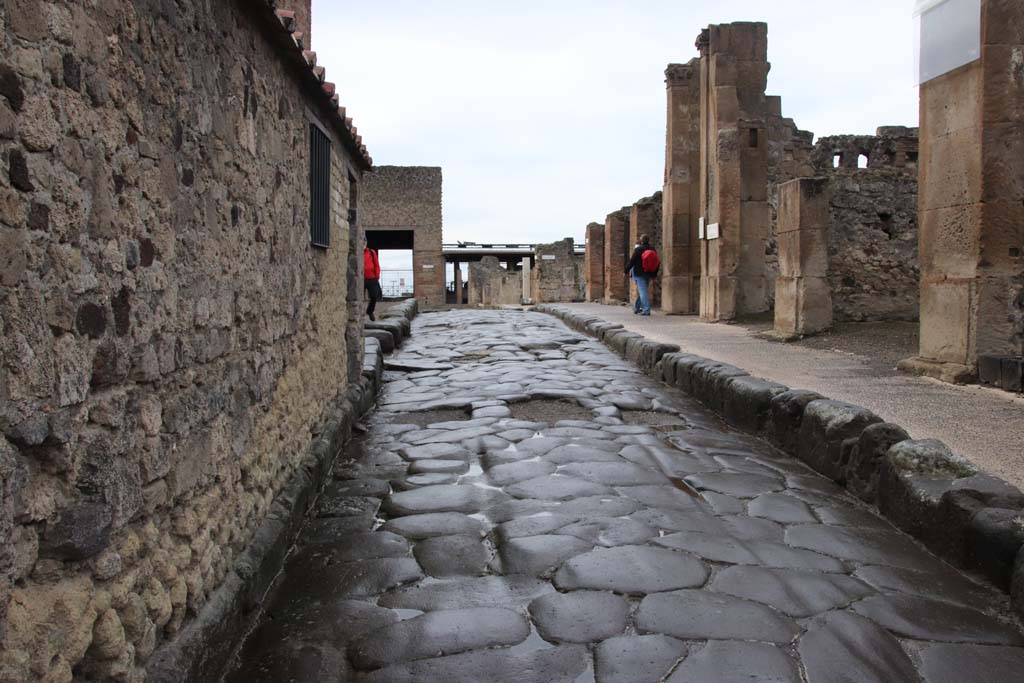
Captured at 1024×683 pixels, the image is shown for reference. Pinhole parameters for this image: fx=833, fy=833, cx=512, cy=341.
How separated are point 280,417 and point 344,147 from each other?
3.24 metres

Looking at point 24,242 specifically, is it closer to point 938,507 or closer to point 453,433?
point 938,507

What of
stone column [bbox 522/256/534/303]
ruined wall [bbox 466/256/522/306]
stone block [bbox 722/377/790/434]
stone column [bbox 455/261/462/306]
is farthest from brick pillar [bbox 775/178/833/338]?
stone column [bbox 455/261/462/306]

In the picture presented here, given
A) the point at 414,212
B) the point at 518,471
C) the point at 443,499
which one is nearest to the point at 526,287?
the point at 414,212

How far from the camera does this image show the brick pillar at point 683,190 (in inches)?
658

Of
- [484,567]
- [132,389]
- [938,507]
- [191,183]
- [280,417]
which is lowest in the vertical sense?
[484,567]

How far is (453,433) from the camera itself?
593cm

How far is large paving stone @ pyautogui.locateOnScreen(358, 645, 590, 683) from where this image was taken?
246 centimetres

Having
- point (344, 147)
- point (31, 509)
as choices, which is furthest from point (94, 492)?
point (344, 147)

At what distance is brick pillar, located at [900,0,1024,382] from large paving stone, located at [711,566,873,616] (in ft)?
14.1

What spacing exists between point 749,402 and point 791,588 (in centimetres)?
299

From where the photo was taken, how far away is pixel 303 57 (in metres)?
4.01

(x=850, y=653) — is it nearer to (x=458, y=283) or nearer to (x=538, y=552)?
(x=538, y=552)

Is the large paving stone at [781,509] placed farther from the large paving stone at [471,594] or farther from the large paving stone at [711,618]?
the large paving stone at [471,594]

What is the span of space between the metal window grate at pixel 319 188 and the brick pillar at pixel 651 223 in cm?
1525
